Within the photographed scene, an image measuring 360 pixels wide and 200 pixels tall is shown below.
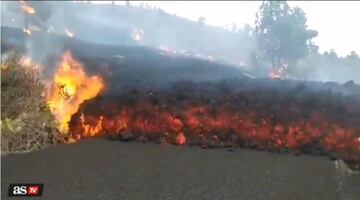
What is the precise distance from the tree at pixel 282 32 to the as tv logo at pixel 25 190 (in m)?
7.69

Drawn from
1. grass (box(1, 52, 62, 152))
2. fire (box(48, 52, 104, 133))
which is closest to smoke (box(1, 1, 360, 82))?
fire (box(48, 52, 104, 133))

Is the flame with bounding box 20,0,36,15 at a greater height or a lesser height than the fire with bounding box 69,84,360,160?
greater

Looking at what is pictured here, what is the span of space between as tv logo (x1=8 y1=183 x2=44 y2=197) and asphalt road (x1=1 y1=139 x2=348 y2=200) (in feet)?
0.49

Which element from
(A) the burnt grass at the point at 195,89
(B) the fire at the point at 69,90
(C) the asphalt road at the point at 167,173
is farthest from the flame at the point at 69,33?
(C) the asphalt road at the point at 167,173

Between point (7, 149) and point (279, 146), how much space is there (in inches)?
273

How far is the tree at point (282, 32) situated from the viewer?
1281 cm

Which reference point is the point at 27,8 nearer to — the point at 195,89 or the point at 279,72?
the point at 195,89

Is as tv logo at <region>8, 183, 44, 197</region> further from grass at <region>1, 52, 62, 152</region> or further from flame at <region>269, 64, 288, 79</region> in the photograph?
flame at <region>269, 64, 288, 79</region>

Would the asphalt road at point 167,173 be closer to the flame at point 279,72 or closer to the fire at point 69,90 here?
the fire at point 69,90

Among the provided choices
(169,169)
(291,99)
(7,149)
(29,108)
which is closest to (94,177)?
(169,169)

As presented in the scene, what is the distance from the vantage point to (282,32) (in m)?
13.6

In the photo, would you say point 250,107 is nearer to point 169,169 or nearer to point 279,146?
point 279,146

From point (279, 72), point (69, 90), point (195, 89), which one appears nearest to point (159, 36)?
point (195, 89)

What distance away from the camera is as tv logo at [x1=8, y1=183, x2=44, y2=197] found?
8602 millimetres
